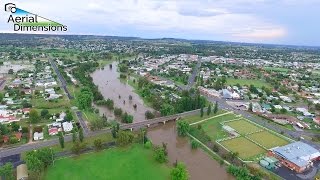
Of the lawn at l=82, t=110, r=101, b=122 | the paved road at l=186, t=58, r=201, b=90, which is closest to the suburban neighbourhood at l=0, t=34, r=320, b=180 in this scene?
the lawn at l=82, t=110, r=101, b=122

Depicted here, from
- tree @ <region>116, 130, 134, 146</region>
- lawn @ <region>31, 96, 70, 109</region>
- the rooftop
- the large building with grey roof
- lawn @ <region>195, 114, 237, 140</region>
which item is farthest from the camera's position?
lawn @ <region>31, 96, 70, 109</region>

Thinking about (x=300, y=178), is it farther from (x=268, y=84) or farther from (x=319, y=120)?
(x=268, y=84)

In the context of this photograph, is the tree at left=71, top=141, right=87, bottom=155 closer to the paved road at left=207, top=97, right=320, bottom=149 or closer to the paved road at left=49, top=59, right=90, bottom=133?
the paved road at left=49, top=59, right=90, bottom=133

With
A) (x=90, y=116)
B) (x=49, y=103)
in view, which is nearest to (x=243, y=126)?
(x=90, y=116)

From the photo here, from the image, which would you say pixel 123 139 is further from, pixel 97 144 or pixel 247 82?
pixel 247 82

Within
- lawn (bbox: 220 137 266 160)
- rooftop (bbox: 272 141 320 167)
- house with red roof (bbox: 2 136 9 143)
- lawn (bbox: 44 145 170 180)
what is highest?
rooftop (bbox: 272 141 320 167)

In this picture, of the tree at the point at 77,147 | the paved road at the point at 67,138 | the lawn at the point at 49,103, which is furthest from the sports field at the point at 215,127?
the lawn at the point at 49,103

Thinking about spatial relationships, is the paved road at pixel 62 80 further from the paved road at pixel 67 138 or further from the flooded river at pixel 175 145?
the paved road at pixel 67 138
